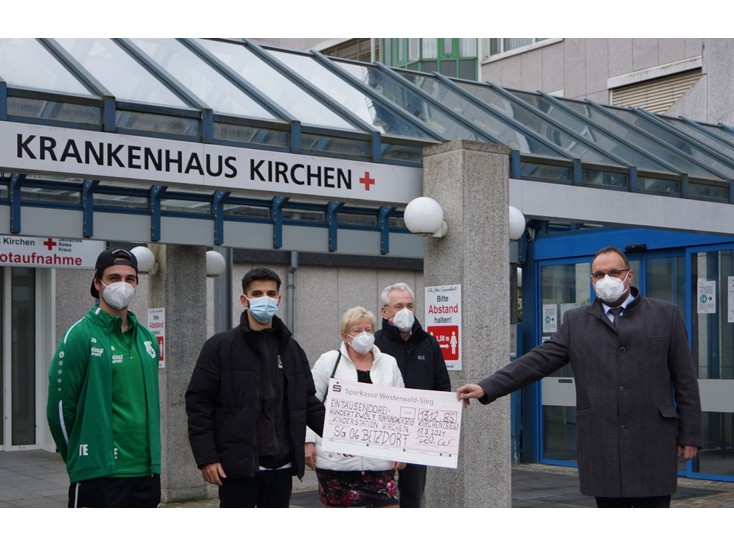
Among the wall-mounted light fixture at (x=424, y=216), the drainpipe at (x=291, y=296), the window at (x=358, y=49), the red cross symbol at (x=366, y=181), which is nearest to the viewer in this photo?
the wall-mounted light fixture at (x=424, y=216)

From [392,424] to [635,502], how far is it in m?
1.34

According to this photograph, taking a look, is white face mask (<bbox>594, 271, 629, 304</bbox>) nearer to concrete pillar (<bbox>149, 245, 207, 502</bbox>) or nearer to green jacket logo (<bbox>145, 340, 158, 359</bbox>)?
green jacket logo (<bbox>145, 340, 158, 359</bbox>)

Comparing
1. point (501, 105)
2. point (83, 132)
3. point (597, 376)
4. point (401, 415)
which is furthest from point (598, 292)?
point (501, 105)

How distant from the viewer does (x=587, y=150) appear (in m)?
10.5

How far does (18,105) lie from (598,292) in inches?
166

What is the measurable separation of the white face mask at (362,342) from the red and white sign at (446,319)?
207 centimetres

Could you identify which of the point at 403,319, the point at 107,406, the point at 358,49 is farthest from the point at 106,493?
the point at 358,49

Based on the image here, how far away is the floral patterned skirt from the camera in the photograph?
604cm

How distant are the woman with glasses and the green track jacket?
1.29 m

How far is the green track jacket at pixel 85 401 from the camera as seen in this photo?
16.1 feet

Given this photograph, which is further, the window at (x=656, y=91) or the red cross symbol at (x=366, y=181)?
the window at (x=656, y=91)

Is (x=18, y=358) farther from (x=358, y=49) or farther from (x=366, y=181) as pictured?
(x=358, y=49)

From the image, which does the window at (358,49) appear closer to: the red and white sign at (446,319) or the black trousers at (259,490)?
the red and white sign at (446,319)

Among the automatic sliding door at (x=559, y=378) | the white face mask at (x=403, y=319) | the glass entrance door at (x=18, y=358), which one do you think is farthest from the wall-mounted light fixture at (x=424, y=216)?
the glass entrance door at (x=18, y=358)
